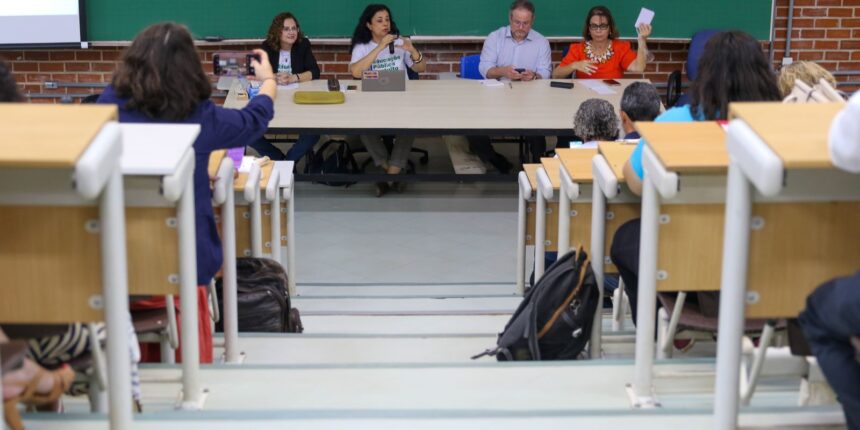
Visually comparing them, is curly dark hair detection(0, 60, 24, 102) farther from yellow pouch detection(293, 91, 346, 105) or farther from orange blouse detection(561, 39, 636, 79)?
orange blouse detection(561, 39, 636, 79)

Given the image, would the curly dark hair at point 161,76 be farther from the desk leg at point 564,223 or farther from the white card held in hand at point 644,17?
the white card held in hand at point 644,17

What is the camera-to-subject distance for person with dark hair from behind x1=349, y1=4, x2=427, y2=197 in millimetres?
6578

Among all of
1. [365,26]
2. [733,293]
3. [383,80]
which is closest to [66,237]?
[733,293]

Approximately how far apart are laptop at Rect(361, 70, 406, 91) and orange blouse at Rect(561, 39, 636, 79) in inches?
44.9

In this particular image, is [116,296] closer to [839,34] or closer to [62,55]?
[62,55]

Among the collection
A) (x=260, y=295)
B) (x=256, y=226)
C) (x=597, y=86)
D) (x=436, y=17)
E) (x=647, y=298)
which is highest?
(x=436, y=17)

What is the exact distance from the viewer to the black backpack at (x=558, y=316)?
283 cm

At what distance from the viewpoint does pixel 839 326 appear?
64.1 inches

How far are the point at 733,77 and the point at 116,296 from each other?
1.85 meters

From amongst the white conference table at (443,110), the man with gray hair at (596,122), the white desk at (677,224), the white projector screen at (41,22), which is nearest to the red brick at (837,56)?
the white conference table at (443,110)

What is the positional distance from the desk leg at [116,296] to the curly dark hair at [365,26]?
514 centimetres

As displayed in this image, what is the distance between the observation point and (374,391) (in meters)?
2.41

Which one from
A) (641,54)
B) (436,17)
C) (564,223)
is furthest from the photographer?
(436,17)

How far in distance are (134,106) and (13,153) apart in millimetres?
1254
